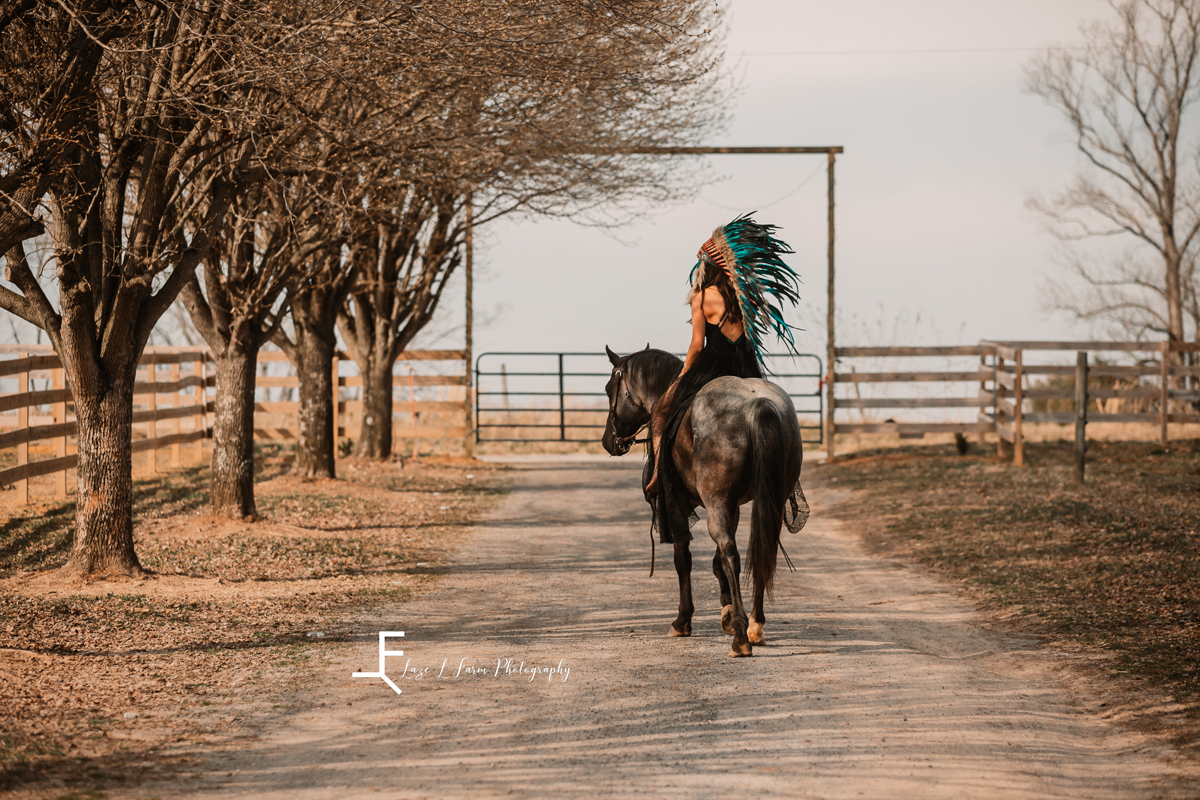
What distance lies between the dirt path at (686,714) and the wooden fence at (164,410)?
7.10 m

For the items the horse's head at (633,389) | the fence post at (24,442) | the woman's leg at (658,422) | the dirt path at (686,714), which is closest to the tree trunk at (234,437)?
the fence post at (24,442)

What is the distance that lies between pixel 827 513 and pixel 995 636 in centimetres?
711

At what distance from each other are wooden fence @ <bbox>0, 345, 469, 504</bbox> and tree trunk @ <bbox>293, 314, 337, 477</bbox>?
0.33 m

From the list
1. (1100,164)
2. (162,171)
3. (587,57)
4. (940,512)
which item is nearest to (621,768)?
(162,171)

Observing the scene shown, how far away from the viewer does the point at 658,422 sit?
23.1ft

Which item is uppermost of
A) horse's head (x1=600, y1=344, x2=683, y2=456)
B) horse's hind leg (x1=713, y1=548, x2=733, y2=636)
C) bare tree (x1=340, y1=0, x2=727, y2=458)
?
bare tree (x1=340, y1=0, x2=727, y2=458)

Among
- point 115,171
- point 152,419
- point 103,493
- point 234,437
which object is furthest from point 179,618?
point 152,419

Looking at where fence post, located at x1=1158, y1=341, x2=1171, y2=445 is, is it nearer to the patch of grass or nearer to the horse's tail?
the patch of grass

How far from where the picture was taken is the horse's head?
289 inches

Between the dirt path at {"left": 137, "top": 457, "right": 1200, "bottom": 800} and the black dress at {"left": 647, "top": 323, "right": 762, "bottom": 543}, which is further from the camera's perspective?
the black dress at {"left": 647, "top": 323, "right": 762, "bottom": 543}

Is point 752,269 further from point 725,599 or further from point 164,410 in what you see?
A: point 164,410

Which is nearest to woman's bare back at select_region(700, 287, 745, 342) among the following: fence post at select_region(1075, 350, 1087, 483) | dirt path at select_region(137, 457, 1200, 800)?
dirt path at select_region(137, 457, 1200, 800)

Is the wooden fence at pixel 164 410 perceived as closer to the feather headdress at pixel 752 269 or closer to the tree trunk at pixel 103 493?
the tree trunk at pixel 103 493

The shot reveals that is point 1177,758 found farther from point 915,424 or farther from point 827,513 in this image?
point 915,424
